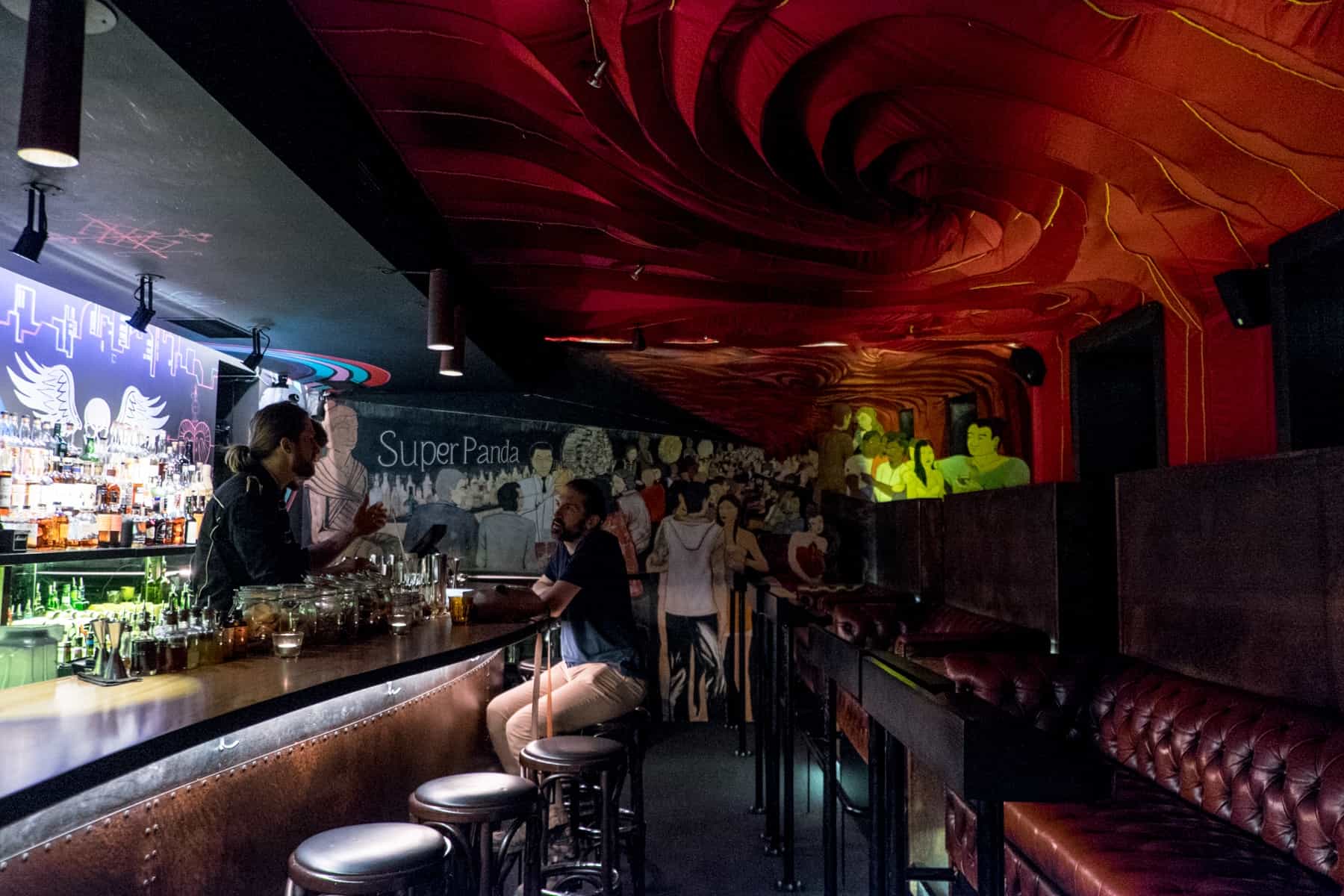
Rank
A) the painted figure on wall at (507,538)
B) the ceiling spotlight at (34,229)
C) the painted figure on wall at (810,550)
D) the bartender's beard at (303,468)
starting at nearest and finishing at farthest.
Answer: the ceiling spotlight at (34,229), the bartender's beard at (303,468), the painted figure on wall at (507,538), the painted figure on wall at (810,550)

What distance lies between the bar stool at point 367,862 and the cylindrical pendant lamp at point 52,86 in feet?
4.98

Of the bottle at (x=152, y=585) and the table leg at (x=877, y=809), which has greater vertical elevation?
the bottle at (x=152, y=585)

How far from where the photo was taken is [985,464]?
6941 millimetres

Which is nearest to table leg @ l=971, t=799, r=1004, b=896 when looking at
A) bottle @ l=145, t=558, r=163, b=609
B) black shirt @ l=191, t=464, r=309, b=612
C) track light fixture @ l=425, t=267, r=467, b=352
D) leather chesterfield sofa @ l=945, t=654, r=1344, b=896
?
leather chesterfield sofa @ l=945, t=654, r=1344, b=896

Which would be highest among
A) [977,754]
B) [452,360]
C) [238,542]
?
[452,360]

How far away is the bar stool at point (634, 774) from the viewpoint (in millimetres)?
3999

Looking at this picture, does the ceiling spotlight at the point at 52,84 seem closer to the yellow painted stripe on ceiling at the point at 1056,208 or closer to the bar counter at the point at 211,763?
the bar counter at the point at 211,763

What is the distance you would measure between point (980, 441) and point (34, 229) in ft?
19.2

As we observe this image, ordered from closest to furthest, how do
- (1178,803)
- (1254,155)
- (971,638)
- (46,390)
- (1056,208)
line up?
(1254,155) < (1178,803) < (1056,208) < (46,390) < (971,638)

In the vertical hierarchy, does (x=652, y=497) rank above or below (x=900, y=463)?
below

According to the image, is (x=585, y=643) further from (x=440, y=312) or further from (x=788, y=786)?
(x=440, y=312)

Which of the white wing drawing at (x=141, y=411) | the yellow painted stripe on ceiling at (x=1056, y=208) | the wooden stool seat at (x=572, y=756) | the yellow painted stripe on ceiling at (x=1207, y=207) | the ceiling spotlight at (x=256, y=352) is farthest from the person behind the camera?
the white wing drawing at (x=141, y=411)

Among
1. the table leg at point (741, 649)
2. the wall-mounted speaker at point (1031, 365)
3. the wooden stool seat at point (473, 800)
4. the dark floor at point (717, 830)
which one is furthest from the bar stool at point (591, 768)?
the table leg at point (741, 649)

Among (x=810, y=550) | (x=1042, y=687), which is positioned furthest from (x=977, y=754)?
(x=810, y=550)
